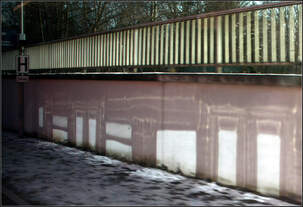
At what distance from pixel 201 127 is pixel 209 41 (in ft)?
5.45

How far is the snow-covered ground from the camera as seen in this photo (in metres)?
6.18

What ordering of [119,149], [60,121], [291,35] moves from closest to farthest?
[291,35] < [119,149] < [60,121]

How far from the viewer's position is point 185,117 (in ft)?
26.3

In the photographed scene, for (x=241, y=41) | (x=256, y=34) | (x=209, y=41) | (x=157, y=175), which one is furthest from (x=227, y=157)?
(x=209, y=41)

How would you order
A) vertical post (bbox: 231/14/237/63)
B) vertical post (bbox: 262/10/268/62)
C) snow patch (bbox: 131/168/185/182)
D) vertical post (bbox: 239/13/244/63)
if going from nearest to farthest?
vertical post (bbox: 262/10/268/62)
vertical post (bbox: 239/13/244/63)
vertical post (bbox: 231/14/237/63)
snow patch (bbox: 131/168/185/182)

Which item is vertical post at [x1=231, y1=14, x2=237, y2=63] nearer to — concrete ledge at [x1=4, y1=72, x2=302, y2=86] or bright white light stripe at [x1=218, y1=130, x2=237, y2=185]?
concrete ledge at [x1=4, y1=72, x2=302, y2=86]

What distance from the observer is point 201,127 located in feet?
25.1

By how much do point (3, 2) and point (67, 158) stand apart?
1693cm

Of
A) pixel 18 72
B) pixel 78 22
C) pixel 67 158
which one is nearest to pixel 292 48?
pixel 67 158

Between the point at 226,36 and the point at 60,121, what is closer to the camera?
the point at 226,36

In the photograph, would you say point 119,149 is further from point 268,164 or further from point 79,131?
point 268,164

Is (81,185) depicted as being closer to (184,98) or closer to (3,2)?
(184,98)

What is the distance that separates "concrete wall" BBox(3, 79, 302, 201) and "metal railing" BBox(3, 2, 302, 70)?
60 centimetres

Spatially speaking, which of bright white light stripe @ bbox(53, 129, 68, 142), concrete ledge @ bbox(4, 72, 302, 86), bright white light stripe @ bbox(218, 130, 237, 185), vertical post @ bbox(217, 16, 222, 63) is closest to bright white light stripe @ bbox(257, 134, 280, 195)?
bright white light stripe @ bbox(218, 130, 237, 185)
